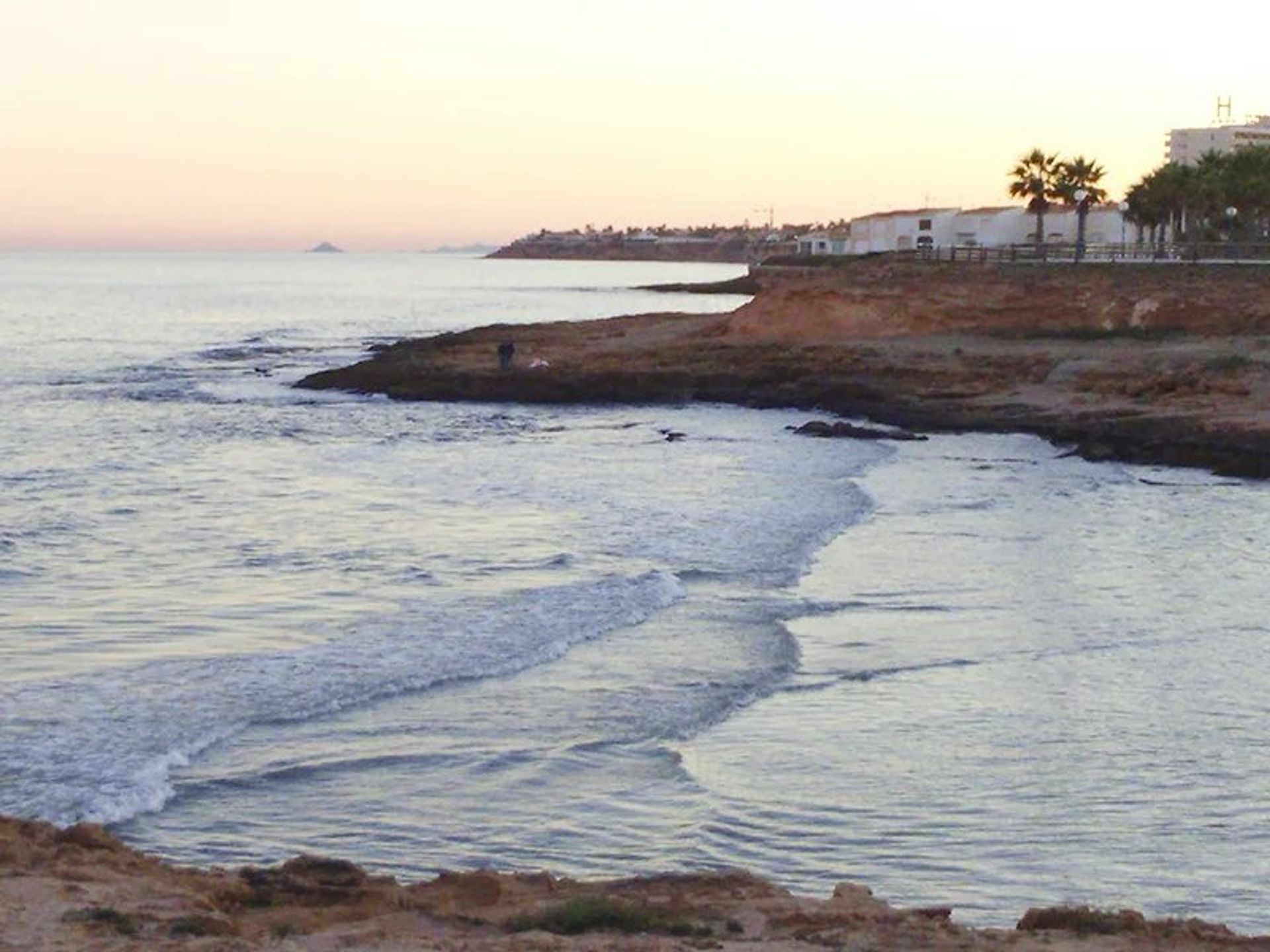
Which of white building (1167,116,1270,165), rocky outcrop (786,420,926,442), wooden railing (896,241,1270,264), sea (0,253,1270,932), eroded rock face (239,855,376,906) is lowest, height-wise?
sea (0,253,1270,932)

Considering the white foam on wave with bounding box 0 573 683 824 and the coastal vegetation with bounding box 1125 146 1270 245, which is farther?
the coastal vegetation with bounding box 1125 146 1270 245

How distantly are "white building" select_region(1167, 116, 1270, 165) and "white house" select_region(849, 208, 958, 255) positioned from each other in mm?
17692

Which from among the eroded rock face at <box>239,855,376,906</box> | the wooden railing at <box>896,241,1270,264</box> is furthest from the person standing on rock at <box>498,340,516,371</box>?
the eroded rock face at <box>239,855,376,906</box>

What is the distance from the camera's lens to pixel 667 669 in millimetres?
14914

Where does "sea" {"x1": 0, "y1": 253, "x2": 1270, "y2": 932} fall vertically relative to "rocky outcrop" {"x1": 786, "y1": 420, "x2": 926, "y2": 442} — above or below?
below

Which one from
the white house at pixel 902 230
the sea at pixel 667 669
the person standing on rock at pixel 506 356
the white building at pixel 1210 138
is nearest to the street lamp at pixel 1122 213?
the white house at pixel 902 230

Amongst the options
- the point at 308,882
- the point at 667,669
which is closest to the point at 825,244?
the point at 667,669

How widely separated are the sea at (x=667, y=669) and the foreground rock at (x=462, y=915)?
987 millimetres

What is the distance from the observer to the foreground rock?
789 cm

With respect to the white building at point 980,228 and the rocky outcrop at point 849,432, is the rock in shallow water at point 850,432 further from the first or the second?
the white building at point 980,228

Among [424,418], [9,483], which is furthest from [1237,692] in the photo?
[424,418]

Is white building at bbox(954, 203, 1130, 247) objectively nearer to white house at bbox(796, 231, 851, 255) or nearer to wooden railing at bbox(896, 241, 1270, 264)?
white house at bbox(796, 231, 851, 255)

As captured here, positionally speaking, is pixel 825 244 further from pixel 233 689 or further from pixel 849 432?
pixel 233 689

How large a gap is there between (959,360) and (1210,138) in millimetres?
83901
